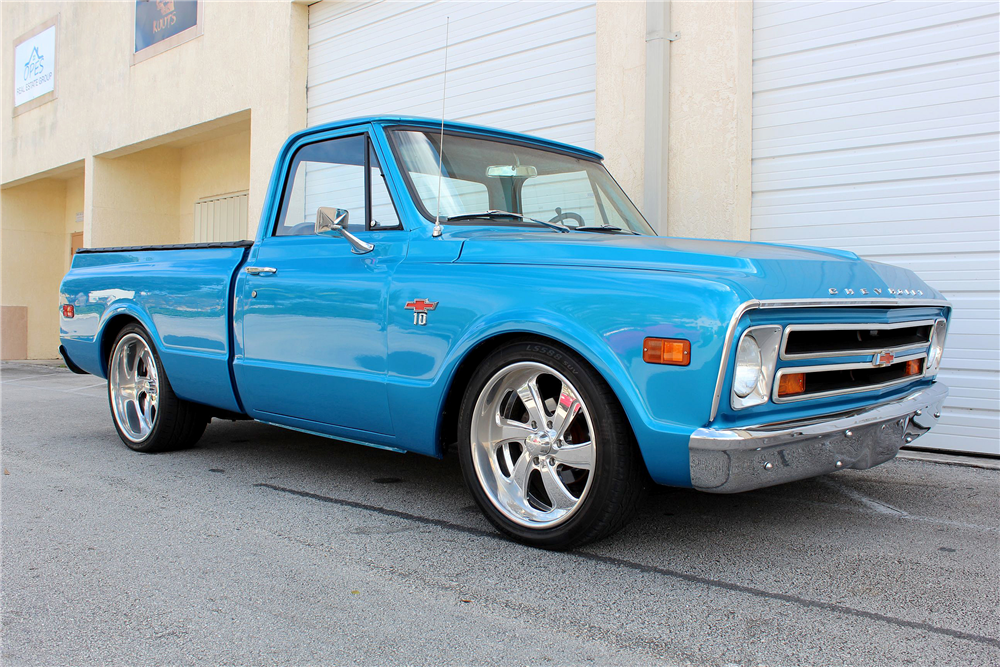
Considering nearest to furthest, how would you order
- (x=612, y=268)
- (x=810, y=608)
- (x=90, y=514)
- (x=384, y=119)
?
(x=810, y=608) → (x=612, y=268) → (x=90, y=514) → (x=384, y=119)

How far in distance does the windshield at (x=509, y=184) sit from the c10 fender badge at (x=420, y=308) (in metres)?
0.44

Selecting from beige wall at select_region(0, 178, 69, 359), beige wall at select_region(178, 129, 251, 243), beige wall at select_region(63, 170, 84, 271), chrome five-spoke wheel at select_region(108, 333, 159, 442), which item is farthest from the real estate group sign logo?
chrome five-spoke wheel at select_region(108, 333, 159, 442)

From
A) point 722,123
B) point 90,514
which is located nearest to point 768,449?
point 90,514

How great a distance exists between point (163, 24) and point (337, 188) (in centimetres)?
1074

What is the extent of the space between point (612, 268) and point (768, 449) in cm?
84

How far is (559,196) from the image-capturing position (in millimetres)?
4402

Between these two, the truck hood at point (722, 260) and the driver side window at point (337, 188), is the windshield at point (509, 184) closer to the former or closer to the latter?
the driver side window at point (337, 188)

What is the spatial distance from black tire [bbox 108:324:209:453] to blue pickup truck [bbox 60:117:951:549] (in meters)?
0.17

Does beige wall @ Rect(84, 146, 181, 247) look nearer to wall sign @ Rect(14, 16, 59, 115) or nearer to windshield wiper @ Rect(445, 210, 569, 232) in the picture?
wall sign @ Rect(14, 16, 59, 115)

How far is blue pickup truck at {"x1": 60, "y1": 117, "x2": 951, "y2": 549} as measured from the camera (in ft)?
8.91

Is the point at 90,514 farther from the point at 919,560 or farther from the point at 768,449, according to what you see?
the point at 919,560

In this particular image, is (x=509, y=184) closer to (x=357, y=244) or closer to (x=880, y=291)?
(x=357, y=244)

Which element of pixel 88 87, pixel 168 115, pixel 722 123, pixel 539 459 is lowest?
pixel 539 459

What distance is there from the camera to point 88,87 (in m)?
14.7
